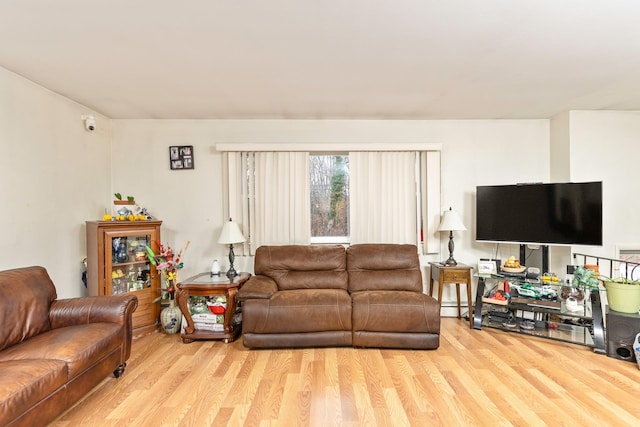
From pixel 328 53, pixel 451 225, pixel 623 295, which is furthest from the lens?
pixel 451 225

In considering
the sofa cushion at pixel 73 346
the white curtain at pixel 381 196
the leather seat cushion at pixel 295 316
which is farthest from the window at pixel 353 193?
the sofa cushion at pixel 73 346

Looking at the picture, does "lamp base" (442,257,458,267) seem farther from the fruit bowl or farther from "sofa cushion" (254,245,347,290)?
"sofa cushion" (254,245,347,290)

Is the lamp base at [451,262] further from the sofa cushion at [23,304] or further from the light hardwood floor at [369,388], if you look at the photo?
the sofa cushion at [23,304]

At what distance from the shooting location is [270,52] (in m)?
2.37

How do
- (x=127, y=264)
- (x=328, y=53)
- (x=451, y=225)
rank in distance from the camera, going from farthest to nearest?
(x=451, y=225), (x=127, y=264), (x=328, y=53)

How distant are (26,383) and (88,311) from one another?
0.85m

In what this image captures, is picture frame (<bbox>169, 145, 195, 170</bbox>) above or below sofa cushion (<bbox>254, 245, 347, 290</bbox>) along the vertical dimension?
above

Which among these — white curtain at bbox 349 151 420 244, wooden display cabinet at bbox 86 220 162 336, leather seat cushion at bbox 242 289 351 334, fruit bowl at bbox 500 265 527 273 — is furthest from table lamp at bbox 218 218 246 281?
fruit bowl at bbox 500 265 527 273

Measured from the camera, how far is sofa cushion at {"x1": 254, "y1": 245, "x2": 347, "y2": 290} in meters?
3.56

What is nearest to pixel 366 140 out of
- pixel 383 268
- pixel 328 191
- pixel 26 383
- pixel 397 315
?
pixel 328 191

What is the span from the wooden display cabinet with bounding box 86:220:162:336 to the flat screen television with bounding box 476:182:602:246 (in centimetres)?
371

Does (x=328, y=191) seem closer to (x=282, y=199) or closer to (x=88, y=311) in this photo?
(x=282, y=199)

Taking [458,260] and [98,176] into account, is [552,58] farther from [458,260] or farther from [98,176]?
[98,176]

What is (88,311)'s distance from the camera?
248 centimetres
